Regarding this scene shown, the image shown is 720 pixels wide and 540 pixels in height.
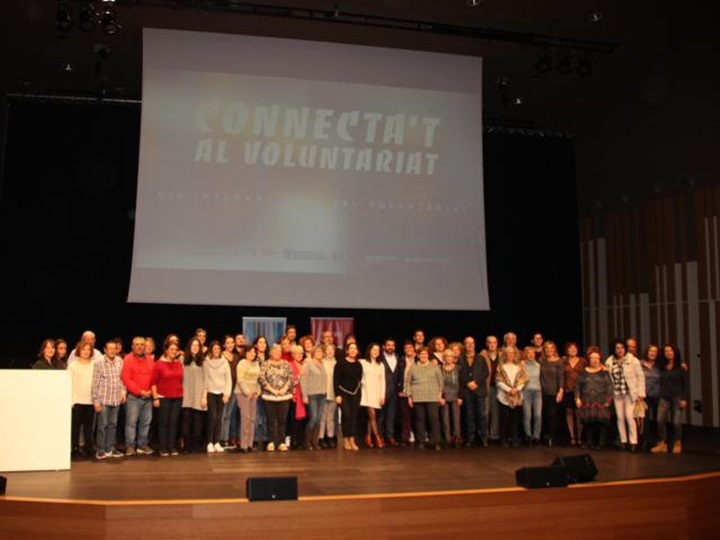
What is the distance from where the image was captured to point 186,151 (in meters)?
8.92

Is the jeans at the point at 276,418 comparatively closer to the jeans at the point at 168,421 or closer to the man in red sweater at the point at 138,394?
the jeans at the point at 168,421

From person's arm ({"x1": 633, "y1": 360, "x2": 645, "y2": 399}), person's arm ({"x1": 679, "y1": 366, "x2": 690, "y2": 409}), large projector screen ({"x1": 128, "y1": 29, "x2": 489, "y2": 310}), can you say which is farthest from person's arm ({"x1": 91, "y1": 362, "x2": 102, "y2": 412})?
person's arm ({"x1": 679, "y1": 366, "x2": 690, "y2": 409})

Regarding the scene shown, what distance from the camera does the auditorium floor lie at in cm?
545

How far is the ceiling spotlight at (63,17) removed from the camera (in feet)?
27.1

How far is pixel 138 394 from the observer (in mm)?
7285

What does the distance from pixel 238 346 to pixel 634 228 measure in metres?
7.40

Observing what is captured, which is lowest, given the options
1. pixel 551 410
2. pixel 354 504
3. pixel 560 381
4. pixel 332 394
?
pixel 354 504

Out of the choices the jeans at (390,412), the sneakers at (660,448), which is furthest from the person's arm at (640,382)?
the jeans at (390,412)

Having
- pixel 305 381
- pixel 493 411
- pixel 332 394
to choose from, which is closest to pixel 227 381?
pixel 305 381

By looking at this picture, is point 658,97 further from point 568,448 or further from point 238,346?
point 238,346

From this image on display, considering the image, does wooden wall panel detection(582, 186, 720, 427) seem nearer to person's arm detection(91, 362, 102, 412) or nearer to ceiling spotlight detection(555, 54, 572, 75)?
ceiling spotlight detection(555, 54, 572, 75)

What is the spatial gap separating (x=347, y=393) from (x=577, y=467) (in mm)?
3288

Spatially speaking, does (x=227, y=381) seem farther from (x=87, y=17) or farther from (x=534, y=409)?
(x=87, y=17)

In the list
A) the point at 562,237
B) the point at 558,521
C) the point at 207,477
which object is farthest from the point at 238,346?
the point at 562,237
